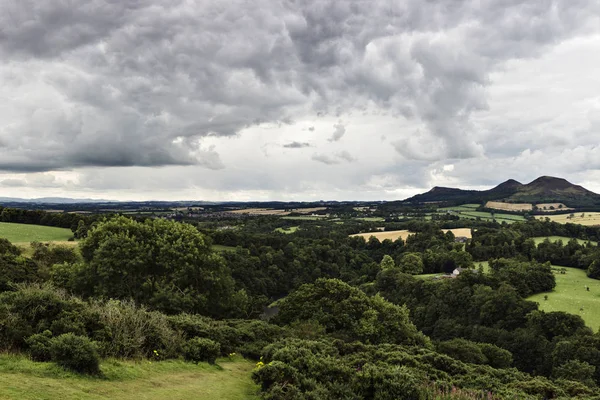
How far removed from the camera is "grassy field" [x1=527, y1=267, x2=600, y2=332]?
63.3 metres

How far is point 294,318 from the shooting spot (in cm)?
3972

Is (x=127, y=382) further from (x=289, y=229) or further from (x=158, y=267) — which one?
(x=289, y=229)

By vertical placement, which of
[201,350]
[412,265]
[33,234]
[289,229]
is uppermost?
[33,234]

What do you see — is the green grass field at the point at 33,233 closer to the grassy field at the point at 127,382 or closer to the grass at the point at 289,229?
the grassy field at the point at 127,382

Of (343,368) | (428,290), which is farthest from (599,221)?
(343,368)

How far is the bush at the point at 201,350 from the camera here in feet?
71.8

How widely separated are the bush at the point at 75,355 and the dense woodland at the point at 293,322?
5cm

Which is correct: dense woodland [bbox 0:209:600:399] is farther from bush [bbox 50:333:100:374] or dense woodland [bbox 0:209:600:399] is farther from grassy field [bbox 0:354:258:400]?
grassy field [bbox 0:354:258:400]

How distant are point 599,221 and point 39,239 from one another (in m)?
192

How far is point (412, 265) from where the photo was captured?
→ 11269cm

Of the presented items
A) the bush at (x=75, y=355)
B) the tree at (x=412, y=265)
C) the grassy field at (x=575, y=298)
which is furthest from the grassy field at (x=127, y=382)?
the tree at (x=412, y=265)

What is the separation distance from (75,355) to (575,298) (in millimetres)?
80463

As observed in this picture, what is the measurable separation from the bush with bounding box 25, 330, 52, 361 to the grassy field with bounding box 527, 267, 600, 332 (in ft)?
224

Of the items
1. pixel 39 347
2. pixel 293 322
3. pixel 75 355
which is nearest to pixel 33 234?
pixel 293 322
